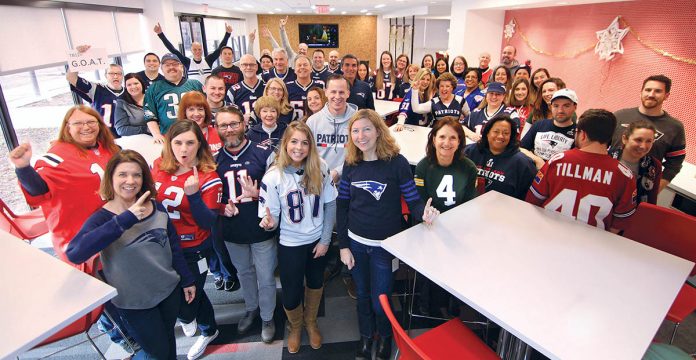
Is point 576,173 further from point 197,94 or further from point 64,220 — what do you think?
point 64,220

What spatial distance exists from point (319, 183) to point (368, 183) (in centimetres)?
29

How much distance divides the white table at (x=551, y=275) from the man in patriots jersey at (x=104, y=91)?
11.0 feet

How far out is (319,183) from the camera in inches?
81.5

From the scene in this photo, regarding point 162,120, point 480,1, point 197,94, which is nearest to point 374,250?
point 197,94

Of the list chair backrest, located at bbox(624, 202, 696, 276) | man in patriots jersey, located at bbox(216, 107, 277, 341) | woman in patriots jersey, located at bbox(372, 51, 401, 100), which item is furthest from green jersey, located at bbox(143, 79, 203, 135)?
chair backrest, located at bbox(624, 202, 696, 276)

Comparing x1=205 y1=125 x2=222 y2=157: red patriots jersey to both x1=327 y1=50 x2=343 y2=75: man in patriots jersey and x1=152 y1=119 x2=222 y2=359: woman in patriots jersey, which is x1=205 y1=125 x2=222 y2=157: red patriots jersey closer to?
x1=152 y1=119 x2=222 y2=359: woman in patriots jersey

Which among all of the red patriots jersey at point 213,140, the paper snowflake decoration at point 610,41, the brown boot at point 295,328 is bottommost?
the brown boot at point 295,328

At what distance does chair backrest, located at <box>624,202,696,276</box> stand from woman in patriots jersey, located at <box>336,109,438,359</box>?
1.39 m

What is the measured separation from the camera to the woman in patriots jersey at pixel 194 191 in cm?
199

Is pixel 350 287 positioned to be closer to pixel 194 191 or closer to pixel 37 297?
pixel 194 191

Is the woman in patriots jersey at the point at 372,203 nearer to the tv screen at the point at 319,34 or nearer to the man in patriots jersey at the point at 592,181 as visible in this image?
the man in patriots jersey at the point at 592,181

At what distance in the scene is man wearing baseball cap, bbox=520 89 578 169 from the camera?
2.63m

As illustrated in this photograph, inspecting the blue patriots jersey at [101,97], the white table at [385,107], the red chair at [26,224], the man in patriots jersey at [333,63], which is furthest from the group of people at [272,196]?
the man in patriots jersey at [333,63]

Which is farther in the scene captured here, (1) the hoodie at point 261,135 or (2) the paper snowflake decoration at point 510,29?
(2) the paper snowflake decoration at point 510,29
